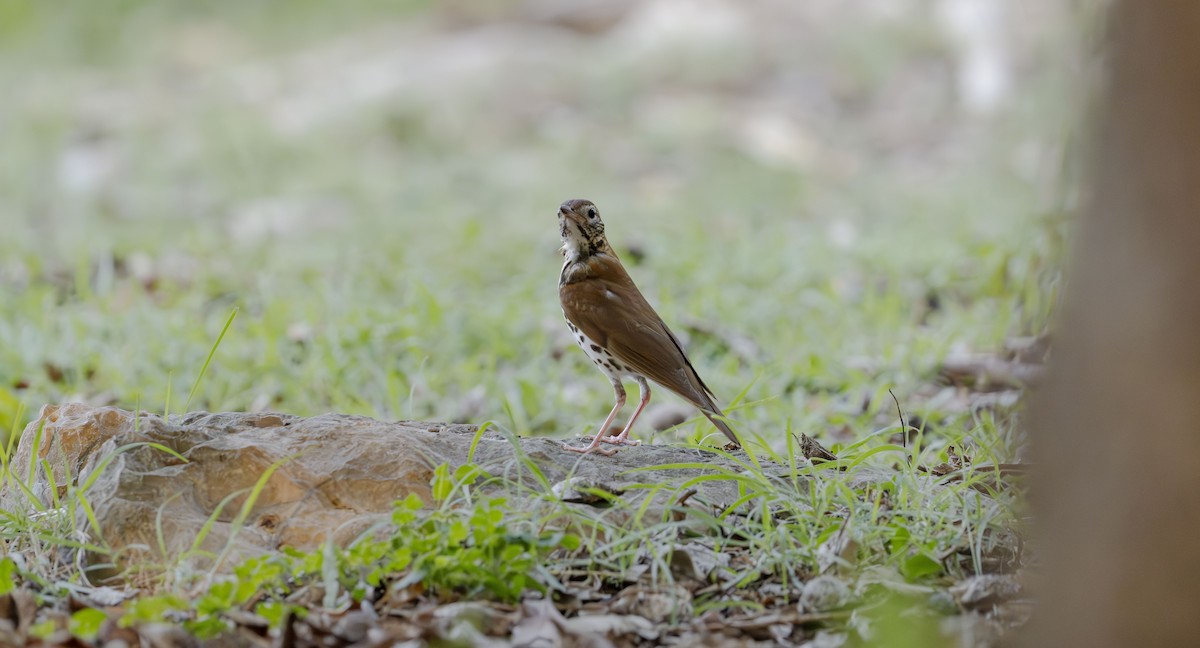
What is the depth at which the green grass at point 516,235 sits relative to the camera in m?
3.77

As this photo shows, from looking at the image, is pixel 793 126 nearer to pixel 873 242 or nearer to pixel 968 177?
pixel 968 177

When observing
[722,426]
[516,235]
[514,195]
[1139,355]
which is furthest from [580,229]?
[514,195]

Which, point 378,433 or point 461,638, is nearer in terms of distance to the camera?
point 461,638

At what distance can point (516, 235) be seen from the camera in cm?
822

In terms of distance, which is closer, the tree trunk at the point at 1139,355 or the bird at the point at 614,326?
the tree trunk at the point at 1139,355

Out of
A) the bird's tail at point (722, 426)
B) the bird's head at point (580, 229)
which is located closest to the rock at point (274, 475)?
the bird's tail at point (722, 426)

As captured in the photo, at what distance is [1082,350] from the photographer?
5.49 feet

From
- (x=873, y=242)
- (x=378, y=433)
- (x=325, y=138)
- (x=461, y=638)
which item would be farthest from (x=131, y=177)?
(x=461, y=638)

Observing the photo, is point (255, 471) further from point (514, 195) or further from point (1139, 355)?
point (514, 195)

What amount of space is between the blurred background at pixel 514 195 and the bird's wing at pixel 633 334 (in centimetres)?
62

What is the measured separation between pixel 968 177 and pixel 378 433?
8.79m

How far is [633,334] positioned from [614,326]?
0.06 metres

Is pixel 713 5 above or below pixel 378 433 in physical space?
above

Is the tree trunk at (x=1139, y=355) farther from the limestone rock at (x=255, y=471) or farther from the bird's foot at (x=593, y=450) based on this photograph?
the bird's foot at (x=593, y=450)
